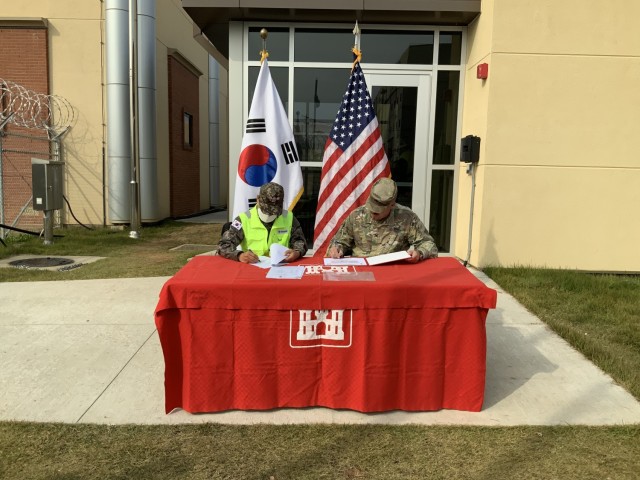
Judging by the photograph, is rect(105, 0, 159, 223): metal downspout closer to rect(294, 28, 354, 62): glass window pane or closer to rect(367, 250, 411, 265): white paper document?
rect(294, 28, 354, 62): glass window pane

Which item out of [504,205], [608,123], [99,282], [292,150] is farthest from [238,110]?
[608,123]

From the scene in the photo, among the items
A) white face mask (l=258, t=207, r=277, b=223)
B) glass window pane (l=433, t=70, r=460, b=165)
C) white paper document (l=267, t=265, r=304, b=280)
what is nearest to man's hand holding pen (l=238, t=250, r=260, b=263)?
white paper document (l=267, t=265, r=304, b=280)

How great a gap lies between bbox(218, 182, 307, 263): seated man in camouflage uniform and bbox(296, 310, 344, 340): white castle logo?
0.86 metres

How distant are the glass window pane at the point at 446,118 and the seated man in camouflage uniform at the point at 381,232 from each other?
14.5ft

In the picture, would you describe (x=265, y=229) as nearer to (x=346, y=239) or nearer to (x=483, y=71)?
(x=346, y=239)

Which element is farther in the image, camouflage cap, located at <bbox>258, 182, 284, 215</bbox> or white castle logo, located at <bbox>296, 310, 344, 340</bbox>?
camouflage cap, located at <bbox>258, 182, 284, 215</bbox>

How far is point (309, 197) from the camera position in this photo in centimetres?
853

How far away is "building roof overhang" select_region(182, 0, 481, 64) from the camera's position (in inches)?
299

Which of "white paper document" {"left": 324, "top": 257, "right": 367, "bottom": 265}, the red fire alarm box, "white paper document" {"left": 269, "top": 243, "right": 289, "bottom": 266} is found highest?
the red fire alarm box

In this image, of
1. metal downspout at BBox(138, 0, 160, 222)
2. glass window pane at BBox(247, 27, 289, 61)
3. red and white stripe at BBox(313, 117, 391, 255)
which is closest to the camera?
red and white stripe at BBox(313, 117, 391, 255)

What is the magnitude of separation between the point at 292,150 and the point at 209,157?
14696mm

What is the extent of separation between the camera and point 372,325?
346 centimetres

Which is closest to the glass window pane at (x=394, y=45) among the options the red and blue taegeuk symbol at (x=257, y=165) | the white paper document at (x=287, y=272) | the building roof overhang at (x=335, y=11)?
the building roof overhang at (x=335, y=11)

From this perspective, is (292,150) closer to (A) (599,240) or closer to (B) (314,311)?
(B) (314,311)
